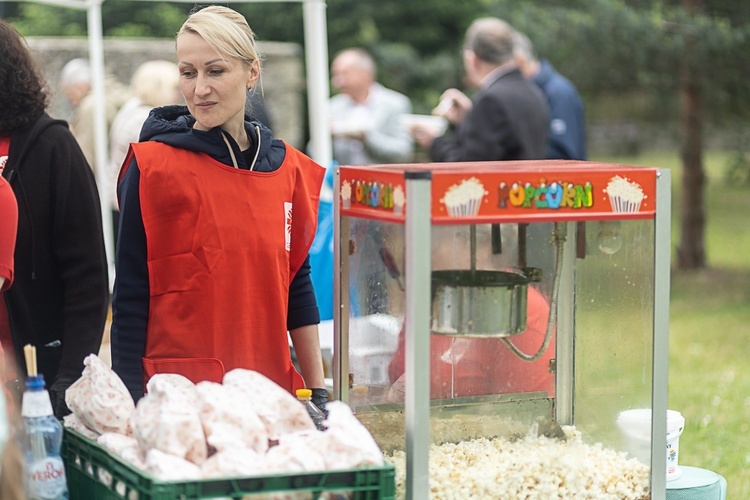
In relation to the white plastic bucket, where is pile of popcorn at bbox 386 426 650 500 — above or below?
below

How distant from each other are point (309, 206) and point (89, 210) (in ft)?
1.86

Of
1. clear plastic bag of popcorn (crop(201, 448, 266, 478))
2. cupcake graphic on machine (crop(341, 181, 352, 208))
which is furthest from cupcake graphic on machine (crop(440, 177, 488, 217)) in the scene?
clear plastic bag of popcorn (crop(201, 448, 266, 478))

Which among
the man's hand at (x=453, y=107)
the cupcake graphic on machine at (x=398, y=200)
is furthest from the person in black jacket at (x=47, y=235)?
the man's hand at (x=453, y=107)

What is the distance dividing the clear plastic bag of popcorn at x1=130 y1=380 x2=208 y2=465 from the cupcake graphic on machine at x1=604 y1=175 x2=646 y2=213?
0.95 metres

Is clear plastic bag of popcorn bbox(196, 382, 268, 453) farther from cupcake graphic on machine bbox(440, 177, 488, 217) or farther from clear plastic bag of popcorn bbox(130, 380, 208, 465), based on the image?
cupcake graphic on machine bbox(440, 177, 488, 217)

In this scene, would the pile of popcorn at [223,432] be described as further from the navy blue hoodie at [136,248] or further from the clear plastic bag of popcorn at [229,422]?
the navy blue hoodie at [136,248]

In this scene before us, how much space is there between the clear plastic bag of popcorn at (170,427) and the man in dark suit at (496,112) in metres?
3.80

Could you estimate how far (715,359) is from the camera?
8.07m

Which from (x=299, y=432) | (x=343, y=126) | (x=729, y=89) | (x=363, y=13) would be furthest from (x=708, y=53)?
(x=299, y=432)

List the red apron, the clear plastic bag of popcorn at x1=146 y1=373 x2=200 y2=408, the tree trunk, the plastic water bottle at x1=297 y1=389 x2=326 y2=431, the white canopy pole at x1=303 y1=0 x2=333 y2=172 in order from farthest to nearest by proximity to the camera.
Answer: the tree trunk < the white canopy pole at x1=303 y1=0 x2=333 y2=172 < the red apron < the plastic water bottle at x1=297 y1=389 x2=326 y2=431 < the clear plastic bag of popcorn at x1=146 y1=373 x2=200 y2=408

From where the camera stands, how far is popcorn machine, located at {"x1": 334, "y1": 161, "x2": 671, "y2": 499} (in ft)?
7.40

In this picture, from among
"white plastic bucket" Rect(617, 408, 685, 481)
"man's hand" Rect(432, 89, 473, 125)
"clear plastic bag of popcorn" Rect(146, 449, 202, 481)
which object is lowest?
"white plastic bucket" Rect(617, 408, 685, 481)

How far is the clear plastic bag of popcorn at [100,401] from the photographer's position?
223 centimetres

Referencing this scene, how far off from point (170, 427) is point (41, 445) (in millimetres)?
267
